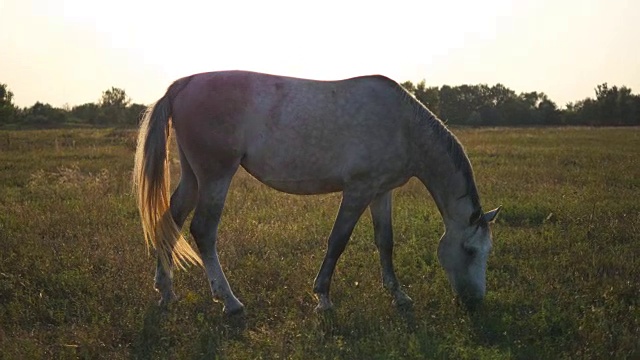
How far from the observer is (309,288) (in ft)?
17.1

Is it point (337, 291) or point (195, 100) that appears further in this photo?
point (337, 291)

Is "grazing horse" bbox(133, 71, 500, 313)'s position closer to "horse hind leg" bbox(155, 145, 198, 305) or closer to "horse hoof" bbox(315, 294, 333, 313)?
"horse hoof" bbox(315, 294, 333, 313)

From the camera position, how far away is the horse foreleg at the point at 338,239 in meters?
4.78

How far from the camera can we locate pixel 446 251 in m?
4.92

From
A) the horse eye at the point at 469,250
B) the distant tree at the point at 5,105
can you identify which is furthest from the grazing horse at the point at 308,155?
the distant tree at the point at 5,105

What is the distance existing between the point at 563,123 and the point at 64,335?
2953 inches

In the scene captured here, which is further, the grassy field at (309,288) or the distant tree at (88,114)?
the distant tree at (88,114)

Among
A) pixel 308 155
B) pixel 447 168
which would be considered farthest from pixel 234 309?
pixel 447 168

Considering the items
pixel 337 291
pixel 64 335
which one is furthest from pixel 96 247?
pixel 337 291

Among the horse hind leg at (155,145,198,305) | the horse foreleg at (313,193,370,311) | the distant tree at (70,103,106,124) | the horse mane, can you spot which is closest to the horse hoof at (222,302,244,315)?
the horse foreleg at (313,193,370,311)

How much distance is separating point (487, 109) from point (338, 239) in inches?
2877

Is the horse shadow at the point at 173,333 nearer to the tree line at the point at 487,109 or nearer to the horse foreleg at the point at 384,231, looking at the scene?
the horse foreleg at the point at 384,231

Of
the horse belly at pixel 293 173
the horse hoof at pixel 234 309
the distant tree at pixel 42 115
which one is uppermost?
the distant tree at pixel 42 115

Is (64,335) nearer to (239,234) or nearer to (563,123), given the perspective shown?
(239,234)
